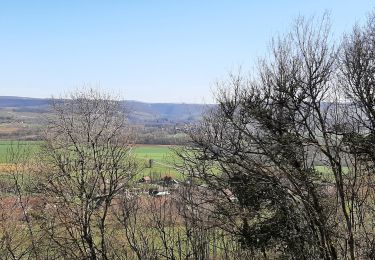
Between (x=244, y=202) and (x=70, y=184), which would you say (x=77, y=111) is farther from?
(x=244, y=202)

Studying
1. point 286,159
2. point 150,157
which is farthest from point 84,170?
point 150,157

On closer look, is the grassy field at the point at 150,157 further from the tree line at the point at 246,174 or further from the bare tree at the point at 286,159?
the bare tree at the point at 286,159

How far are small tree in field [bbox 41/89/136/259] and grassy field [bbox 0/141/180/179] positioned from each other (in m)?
2.00

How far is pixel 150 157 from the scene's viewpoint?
3844 centimetres

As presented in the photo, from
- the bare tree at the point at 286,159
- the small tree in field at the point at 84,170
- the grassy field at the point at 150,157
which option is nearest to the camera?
the bare tree at the point at 286,159

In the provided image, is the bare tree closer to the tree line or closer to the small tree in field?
the tree line

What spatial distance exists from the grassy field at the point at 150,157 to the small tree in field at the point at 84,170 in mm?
2002

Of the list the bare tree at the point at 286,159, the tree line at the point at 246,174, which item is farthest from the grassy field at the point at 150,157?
the bare tree at the point at 286,159

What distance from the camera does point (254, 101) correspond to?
1328 cm

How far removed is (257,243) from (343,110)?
6.46 metres

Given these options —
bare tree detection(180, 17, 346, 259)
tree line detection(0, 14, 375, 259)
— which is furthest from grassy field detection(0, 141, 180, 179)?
bare tree detection(180, 17, 346, 259)

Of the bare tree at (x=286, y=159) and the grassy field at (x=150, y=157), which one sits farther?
the grassy field at (x=150, y=157)

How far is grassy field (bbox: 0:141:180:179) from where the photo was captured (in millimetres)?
23045

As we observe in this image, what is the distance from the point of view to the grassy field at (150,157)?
23045mm
